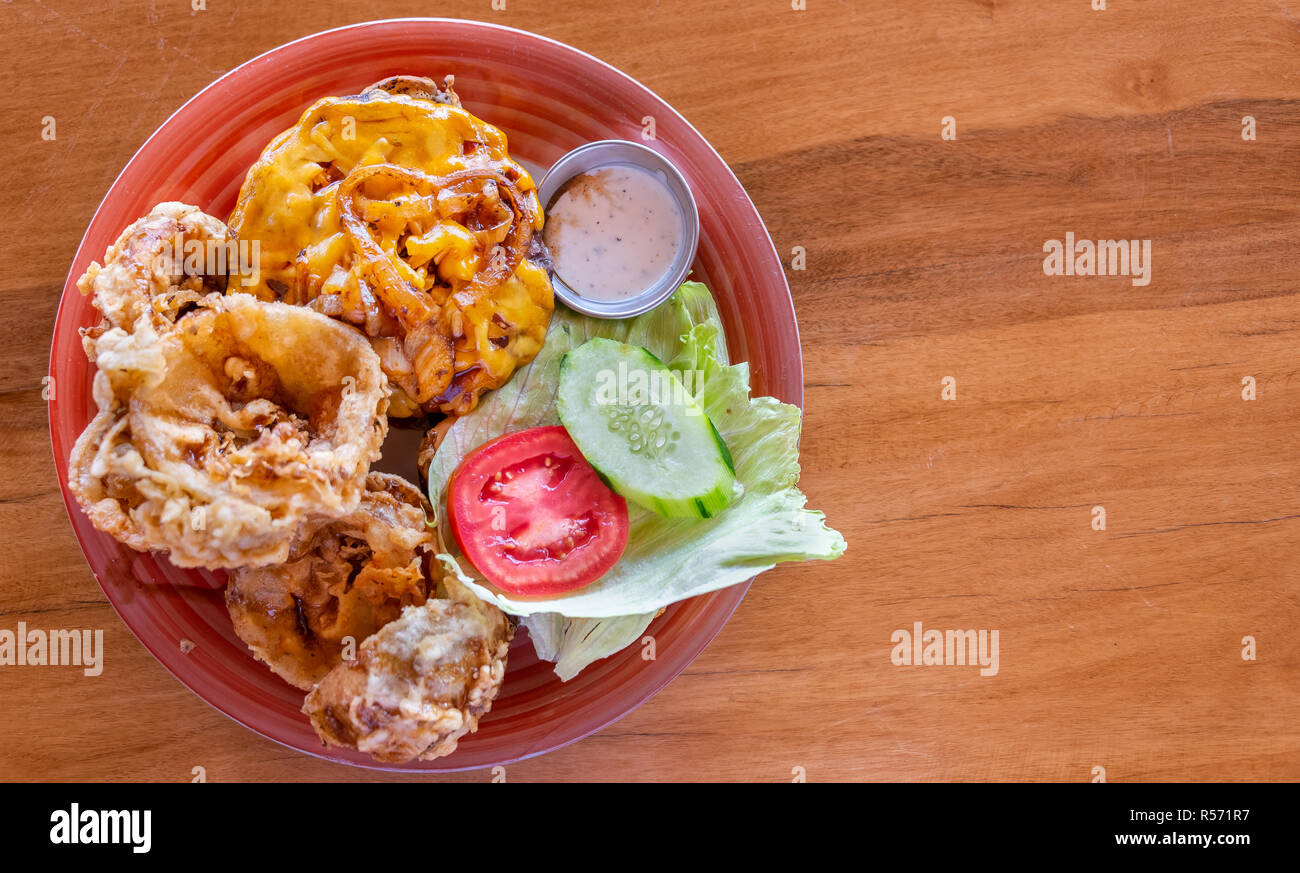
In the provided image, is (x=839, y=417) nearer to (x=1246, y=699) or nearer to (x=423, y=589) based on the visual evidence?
(x=423, y=589)

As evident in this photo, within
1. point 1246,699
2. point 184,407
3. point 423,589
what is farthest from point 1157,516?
point 184,407

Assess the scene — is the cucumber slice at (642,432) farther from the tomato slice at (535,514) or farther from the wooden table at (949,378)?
the wooden table at (949,378)

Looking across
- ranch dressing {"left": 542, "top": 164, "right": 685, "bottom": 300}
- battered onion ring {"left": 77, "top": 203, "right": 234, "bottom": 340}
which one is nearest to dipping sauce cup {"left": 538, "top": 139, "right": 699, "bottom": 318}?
ranch dressing {"left": 542, "top": 164, "right": 685, "bottom": 300}

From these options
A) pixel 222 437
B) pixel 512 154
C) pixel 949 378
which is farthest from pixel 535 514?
pixel 949 378

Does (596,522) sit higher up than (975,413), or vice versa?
(975,413)

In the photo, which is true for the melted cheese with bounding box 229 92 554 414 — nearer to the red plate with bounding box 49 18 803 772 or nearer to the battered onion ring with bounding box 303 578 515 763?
the red plate with bounding box 49 18 803 772
